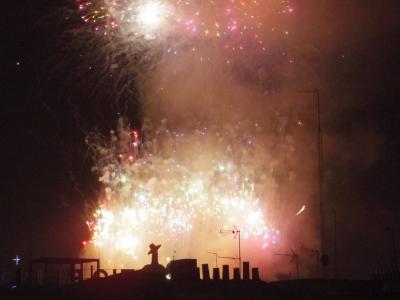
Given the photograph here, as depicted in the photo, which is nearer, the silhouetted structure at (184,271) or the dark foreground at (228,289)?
the dark foreground at (228,289)

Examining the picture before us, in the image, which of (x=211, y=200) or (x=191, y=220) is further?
(x=191, y=220)

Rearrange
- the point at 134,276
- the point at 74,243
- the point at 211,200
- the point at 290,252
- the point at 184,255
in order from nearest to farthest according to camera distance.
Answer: the point at 134,276
the point at 211,200
the point at 290,252
the point at 184,255
the point at 74,243

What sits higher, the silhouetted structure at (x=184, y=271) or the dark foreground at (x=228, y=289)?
the silhouetted structure at (x=184, y=271)

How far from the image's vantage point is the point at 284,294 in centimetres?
1325

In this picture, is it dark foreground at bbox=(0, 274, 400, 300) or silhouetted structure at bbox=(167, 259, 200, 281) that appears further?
silhouetted structure at bbox=(167, 259, 200, 281)

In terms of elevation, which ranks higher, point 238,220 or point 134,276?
point 238,220

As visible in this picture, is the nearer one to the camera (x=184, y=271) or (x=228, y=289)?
(x=228, y=289)

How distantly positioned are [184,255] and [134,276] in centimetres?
2655

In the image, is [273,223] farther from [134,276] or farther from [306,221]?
[134,276]

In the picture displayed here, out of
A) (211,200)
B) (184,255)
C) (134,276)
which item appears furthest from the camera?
(184,255)

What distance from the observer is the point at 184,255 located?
39906mm

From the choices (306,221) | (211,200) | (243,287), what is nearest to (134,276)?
(243,287)

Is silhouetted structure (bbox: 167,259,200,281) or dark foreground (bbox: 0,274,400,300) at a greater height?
silhouetted structure (bbox: 167,259,200,281)

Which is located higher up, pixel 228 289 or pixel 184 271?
pixel 184 271
